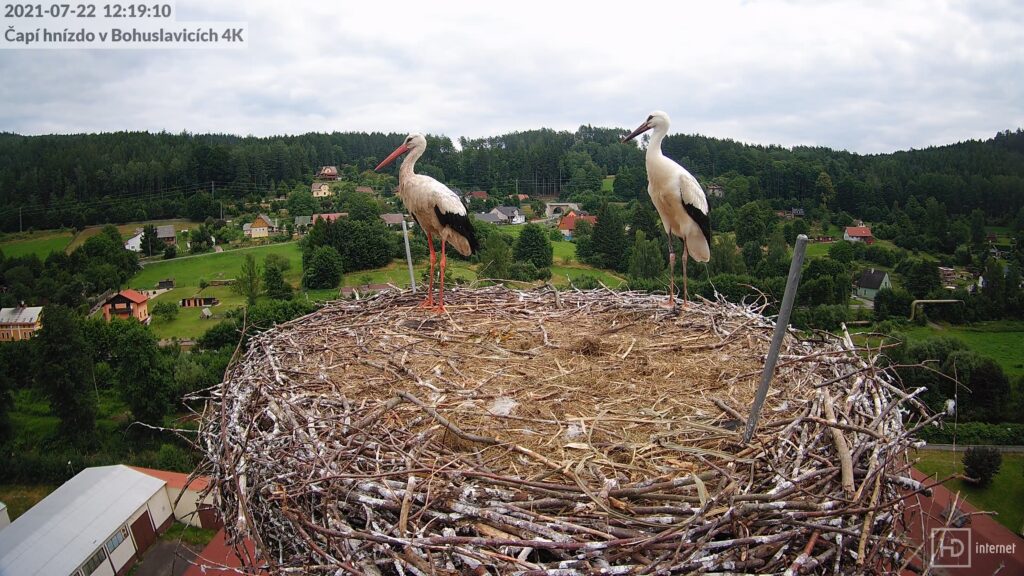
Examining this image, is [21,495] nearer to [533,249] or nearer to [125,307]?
[125,307]

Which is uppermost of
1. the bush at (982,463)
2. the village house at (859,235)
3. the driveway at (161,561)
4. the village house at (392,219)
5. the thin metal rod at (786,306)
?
the thin metal rod at (786,306)

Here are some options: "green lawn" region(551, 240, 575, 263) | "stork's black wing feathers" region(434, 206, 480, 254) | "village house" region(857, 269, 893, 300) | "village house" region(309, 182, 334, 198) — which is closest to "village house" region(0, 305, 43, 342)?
"green lawn" region(551, 240, 575, 263)

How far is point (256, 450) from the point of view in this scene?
3.38 m

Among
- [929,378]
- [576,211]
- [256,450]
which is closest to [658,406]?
[256,450]

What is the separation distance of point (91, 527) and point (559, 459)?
1399 centimetres

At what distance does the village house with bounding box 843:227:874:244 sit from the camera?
42469mm

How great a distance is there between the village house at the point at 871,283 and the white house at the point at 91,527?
32760mm

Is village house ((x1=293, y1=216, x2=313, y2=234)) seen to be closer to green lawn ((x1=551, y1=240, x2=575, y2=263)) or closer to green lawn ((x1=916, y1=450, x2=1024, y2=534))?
green lawn ((x1=551, y1=240, x2=575, y2=263))

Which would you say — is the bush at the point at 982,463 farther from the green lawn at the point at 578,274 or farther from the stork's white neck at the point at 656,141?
the green lawn at the point at 578,274

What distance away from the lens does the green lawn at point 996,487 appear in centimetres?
1417

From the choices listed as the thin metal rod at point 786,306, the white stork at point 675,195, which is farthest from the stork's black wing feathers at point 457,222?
the thin metal rod at point 786,306

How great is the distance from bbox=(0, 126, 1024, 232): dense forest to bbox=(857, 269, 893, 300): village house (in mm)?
16792

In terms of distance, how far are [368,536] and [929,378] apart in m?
21.8

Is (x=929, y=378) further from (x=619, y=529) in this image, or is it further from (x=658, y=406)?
(x=619, y=529)
